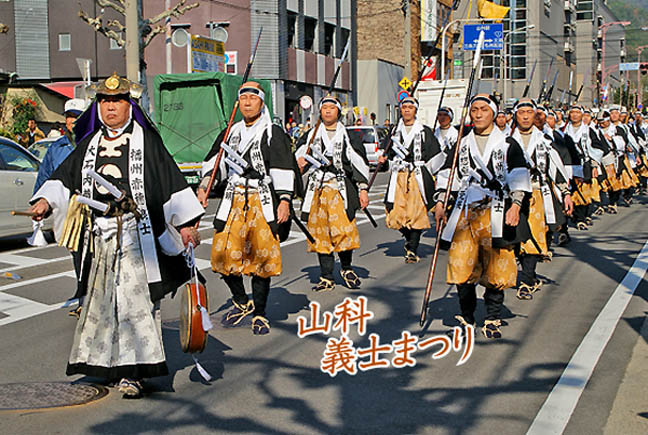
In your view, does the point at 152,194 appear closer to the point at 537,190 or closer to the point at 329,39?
the point at 537,190

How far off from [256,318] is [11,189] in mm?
6529

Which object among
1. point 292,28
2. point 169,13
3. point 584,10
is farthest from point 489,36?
point 584,10

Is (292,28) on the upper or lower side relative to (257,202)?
upper

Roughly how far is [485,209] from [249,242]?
6.28 feet

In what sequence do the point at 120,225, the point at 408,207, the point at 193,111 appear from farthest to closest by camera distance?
the point at 193,111
the point at 408,207
the point at 120,225

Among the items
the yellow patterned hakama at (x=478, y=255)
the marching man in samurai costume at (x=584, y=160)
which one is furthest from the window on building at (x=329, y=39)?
the yellow patterned hakama at (x=478, y=255)

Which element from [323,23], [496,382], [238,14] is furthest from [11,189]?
[323,23]

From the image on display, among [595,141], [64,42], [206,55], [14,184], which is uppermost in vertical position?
[64,42]

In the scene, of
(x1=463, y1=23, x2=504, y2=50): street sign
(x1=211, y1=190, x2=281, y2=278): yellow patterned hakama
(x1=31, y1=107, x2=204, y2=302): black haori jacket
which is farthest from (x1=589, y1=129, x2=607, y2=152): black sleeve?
(x1=463, y1=23, x2=504, y2=50): street sign

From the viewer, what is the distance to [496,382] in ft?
17.8

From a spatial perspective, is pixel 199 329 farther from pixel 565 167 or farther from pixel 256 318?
pixel 565 167

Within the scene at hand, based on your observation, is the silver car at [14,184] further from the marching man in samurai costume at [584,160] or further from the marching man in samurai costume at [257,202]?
the marching man in samurai costume at [584,160]

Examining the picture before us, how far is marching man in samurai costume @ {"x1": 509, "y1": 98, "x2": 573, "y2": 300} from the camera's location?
329 inches

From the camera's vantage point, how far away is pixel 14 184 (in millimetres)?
11969
